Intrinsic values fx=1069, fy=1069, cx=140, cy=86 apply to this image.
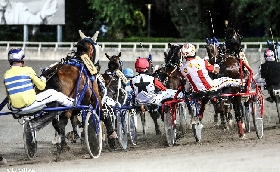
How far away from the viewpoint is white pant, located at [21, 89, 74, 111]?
16.5m

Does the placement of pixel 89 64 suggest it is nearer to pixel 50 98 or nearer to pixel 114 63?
pixel 50 98

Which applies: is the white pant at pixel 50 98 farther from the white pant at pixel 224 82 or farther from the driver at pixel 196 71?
the white pant at pixel 224 82

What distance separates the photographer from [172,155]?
16219 mm

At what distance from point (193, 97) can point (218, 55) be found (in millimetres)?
2535

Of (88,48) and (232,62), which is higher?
(88,48)

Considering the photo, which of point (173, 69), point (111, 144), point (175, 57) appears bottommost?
point (111, 144)

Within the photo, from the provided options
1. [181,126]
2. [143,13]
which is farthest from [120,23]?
[181,126]

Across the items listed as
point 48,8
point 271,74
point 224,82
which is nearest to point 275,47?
point 271,74

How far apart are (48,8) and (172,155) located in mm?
63436

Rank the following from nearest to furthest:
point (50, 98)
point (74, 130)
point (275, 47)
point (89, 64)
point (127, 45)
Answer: point (50, 98) < point (89, 64) < point (74, 130) < point (275, 47) < point (127, 45)

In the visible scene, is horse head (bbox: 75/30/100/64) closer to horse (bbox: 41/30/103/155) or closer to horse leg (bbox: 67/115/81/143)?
horse (bbox: 41/30/103/155)

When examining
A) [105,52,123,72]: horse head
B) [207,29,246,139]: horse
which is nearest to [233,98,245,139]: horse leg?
[207,29,246,139]: horse

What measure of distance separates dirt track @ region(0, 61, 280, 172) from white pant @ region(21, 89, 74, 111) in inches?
34.8

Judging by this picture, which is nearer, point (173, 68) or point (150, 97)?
point (150, 97)
